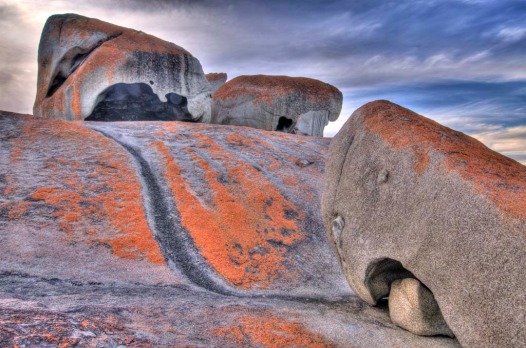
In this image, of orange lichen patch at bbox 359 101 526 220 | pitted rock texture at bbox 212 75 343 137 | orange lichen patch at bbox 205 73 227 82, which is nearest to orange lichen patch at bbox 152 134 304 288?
orange lichen patch at bbox 359 101 526 220

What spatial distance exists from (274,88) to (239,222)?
1241cm

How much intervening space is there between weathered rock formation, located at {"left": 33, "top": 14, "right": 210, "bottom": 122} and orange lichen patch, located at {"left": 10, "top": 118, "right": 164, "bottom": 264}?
5272 mm

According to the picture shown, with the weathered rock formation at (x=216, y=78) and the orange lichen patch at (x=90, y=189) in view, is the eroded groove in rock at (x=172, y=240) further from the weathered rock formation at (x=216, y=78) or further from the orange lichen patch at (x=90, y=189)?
the weathered rock formation at (x=216, y=78)

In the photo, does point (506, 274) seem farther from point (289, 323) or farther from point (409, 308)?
point (289, 323)

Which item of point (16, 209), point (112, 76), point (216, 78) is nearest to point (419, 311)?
point (16, 209)

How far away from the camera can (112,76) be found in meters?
13.6

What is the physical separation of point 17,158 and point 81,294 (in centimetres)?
399

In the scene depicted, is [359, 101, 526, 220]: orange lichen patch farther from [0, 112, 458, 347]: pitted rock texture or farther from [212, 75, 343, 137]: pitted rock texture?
[212, 75, 343, 137]: pitted rock texture

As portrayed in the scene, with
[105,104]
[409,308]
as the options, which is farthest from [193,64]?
[409,308]

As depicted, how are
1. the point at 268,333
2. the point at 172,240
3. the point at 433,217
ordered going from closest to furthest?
the point at 433,217 → the point at 268,333 → the point at 172,240

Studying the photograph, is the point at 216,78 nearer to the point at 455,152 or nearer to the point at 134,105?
the point at 134,105

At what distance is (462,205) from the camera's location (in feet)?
10.8

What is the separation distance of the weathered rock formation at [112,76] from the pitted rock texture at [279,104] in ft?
9.73

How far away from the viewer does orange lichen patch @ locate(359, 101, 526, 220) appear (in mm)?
3180
